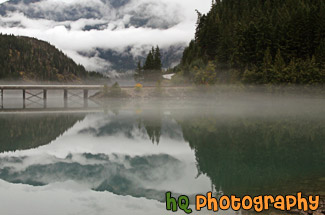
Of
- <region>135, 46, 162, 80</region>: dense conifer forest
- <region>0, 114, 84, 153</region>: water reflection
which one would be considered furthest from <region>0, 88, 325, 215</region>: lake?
<region>135, 46, 162, 80</region>: dense conifer forest

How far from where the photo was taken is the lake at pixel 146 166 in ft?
51.7

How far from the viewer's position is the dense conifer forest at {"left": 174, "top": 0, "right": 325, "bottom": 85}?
8544cm

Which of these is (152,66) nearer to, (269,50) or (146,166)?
(269,50)

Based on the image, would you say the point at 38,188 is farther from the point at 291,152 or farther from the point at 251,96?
the point at 251,96

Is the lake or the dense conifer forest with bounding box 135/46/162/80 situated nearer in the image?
the lake

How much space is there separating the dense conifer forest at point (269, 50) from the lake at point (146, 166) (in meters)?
48.8

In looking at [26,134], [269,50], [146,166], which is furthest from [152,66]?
Result: [146,166]

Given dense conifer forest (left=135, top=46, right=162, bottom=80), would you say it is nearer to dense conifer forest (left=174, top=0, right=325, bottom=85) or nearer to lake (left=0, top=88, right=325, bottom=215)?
dense conifer forest (left=174, top=0, right=325, bottom=85)

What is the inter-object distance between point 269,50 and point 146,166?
263 feet

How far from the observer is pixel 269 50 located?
303 feet

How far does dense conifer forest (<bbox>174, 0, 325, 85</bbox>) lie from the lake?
48787mm

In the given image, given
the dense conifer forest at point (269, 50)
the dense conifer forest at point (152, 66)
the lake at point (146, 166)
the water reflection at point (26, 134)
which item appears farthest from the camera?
the dense conifer forest at point (152, 66)

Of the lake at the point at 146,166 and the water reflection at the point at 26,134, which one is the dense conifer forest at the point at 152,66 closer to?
the water reflection at the point at 26,134

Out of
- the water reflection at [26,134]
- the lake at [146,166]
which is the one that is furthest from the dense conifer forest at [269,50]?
the water reflection at [26,134]
